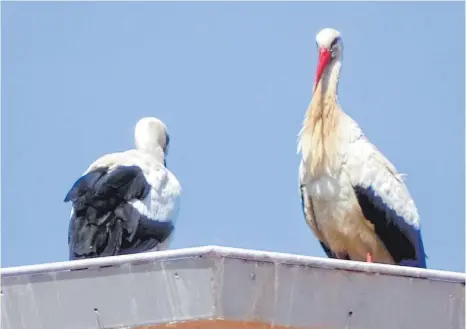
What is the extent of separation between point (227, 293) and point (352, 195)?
3.20 metres

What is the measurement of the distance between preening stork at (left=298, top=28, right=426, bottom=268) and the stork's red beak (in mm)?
191

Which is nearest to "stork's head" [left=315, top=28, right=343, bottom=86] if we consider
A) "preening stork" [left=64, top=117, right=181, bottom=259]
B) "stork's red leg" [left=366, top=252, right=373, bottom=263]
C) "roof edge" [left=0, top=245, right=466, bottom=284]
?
"stork's red leg" [left=366, top=252, right=373, bottom=263]

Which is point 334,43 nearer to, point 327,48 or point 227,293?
point 327,48

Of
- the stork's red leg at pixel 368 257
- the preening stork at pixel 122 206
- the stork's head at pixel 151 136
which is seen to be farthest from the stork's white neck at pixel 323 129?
the stork's head at pixel 151 136

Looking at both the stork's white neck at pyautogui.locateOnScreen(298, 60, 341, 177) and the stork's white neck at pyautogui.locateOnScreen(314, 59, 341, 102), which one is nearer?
the stork's white neck at pyautogui.locateOnScreen(298, 60, 341, 177)

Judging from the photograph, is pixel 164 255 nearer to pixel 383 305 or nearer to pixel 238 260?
pixel 238 260

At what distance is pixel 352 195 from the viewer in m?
8.28

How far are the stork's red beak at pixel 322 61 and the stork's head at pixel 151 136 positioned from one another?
71.2 inches

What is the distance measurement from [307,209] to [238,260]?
127 inches

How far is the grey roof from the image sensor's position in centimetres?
520

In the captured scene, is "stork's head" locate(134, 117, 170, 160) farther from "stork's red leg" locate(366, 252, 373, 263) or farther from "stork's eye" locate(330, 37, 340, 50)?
"stork's red leg" locate(366, 252, 373, 263)

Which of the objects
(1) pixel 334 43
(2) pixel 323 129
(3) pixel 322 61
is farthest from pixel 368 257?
(1) pixel 334 43

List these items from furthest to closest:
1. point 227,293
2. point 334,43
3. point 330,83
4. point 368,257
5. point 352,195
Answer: point 334,43
point 330,83
point 368,257
point 352,195
point 227,293

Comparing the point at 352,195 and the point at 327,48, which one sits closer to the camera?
the point at 352,195
